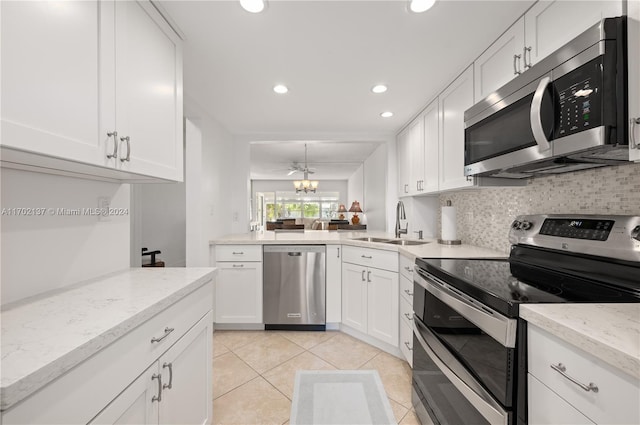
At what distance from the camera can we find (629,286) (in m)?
0.95

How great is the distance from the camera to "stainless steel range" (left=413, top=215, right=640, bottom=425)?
914 millimetres

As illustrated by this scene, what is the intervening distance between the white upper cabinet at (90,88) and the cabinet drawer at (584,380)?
1532mm

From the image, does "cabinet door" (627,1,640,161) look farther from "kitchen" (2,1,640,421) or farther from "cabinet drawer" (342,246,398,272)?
"cabinet drawer" (342,246,398,272)

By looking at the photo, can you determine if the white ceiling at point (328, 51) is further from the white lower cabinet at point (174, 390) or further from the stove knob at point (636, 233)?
the white lower cabinet at point (174, 390)

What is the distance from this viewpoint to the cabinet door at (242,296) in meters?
2.74

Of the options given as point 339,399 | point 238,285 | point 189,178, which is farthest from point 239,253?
point 339,399

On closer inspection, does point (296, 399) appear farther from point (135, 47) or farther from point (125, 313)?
point (135, 47)

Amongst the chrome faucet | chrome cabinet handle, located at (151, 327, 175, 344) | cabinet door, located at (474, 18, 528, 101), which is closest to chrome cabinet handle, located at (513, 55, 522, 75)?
cabinet door, located at (474, 18, 528, 101)

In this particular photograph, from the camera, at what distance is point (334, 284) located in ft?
9.06

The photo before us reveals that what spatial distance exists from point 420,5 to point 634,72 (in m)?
0.88

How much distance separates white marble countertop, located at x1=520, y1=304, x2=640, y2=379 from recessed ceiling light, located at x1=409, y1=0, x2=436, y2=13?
4.50ft

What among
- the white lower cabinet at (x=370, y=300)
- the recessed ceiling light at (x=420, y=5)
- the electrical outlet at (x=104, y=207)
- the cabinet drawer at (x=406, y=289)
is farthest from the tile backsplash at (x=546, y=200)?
the electrical outlet at (x=104, y=207)

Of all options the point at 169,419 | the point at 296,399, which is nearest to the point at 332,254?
the point at 296,399

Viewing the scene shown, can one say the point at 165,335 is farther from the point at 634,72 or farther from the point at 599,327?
the point at 634,72
